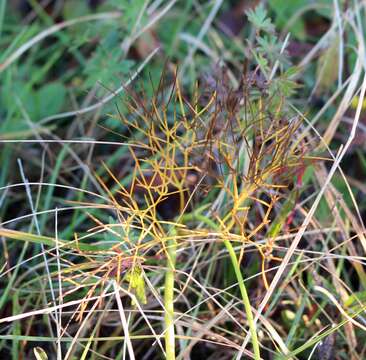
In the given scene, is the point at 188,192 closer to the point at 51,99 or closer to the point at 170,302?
the point at 170,302

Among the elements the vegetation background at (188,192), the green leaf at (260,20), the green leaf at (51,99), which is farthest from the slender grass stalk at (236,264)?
the green leaf at (51,99)

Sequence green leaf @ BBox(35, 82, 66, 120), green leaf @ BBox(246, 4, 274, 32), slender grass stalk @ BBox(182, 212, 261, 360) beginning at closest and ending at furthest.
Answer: slender grass stalk @ BBox(182, 212, 261, 360) → green leaf @ BBox(246, 4, 274, 32) → green leaf @ BBox(35, 82, 66, 120)

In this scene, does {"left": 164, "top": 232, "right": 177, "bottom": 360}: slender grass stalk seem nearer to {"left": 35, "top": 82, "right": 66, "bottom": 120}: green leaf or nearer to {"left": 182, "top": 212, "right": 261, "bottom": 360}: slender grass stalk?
{"left": 182, "top": 212, "right": 261, "bottom": 360}: slender grass stalk

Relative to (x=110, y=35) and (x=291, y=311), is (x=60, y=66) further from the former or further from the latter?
(x=291, y=311)

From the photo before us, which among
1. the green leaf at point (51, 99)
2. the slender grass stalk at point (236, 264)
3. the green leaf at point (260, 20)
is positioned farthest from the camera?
the green leaf at point (51, 99)

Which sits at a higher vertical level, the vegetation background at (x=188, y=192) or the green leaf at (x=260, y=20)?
the green leaf at (x=260, y=20)

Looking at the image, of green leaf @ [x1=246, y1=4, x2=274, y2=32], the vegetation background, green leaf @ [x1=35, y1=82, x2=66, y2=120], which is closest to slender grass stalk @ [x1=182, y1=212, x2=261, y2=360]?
the vegetation background

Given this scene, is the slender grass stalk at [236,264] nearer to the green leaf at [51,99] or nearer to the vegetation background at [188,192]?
the vegetation background at [188,192]

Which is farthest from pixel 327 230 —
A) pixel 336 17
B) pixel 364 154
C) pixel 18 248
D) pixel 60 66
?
pixel 60 66
